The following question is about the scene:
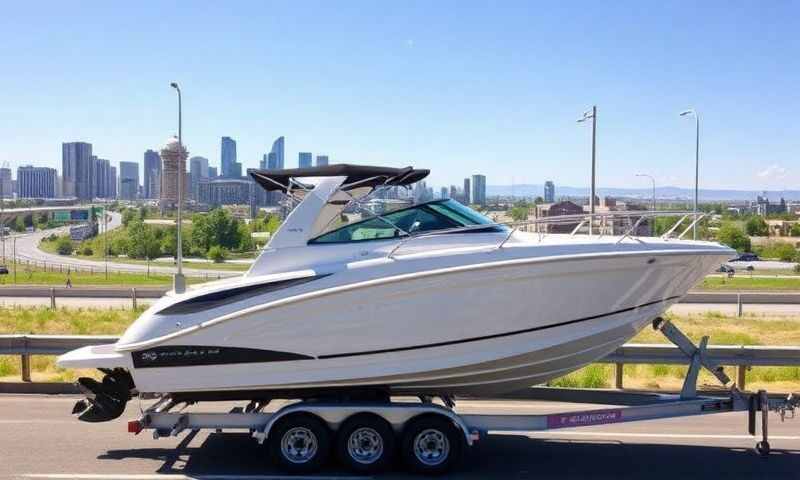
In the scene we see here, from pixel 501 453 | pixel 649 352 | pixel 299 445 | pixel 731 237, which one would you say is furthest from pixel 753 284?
pixel 299 445

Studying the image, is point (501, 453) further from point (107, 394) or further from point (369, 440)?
point (107, 394)

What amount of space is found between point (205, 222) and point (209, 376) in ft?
138

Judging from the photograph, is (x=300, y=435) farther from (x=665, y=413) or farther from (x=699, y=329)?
(x=699, y=329)

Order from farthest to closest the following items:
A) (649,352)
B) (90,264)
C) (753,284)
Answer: (90,264) < (753,284) < (649,352)

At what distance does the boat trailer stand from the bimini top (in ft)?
7.37

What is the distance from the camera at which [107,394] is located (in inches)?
297

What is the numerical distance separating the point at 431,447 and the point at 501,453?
1.12m

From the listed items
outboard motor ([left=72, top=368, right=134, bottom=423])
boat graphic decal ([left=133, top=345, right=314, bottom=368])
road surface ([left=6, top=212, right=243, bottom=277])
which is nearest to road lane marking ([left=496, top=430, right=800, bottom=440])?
boat graphic decal ([left=133, top=345, right=314, bottom=368])

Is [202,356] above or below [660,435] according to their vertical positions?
above

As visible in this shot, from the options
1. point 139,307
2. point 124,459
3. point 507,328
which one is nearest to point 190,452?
point 124,459

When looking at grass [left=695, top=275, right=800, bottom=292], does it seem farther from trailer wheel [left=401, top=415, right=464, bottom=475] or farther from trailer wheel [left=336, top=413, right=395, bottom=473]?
trailer wheel [left=336, top=413, right=395, bottom=473]

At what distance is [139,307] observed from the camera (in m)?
23.5

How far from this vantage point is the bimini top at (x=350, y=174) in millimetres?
7750

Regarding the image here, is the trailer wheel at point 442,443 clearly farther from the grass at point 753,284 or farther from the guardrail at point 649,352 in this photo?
the grass at point 753,284
